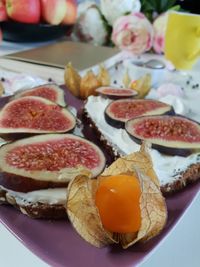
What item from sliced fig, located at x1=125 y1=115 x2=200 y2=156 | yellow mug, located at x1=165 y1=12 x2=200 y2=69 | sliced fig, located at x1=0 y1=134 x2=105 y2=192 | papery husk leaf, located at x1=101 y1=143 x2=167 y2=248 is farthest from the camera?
yellow mug, located at x1=165 y1=12 x2=200 y2=69

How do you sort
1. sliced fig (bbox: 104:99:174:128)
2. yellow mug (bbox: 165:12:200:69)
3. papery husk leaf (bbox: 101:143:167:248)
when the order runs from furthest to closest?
1. yellow mug (bbox: 165:12:200:69)
2. sliced fig (bbox: 104:99:174:128)
3. papery husk leaf (bbox: 101:143:167:248)

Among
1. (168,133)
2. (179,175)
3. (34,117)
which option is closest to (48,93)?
(34,117)

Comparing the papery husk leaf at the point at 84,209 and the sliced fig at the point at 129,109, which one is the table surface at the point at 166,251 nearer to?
the papery husk leaf at the point at 84,209

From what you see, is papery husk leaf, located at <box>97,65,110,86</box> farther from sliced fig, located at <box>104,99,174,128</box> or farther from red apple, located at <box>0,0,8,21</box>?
red apple, located at <box>0,0,8,21</box>

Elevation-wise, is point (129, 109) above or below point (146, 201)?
below

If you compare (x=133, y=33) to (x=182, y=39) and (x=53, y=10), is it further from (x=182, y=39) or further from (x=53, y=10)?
(x=53, y=10)

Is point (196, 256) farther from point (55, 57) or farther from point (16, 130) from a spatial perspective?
point (55, 57)

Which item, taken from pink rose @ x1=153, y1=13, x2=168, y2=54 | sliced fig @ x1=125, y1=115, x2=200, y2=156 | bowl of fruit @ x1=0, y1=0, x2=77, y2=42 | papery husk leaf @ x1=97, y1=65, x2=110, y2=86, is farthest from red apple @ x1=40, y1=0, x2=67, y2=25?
sliced fig @ x1=125, y1=115, x2=200, y2=156
